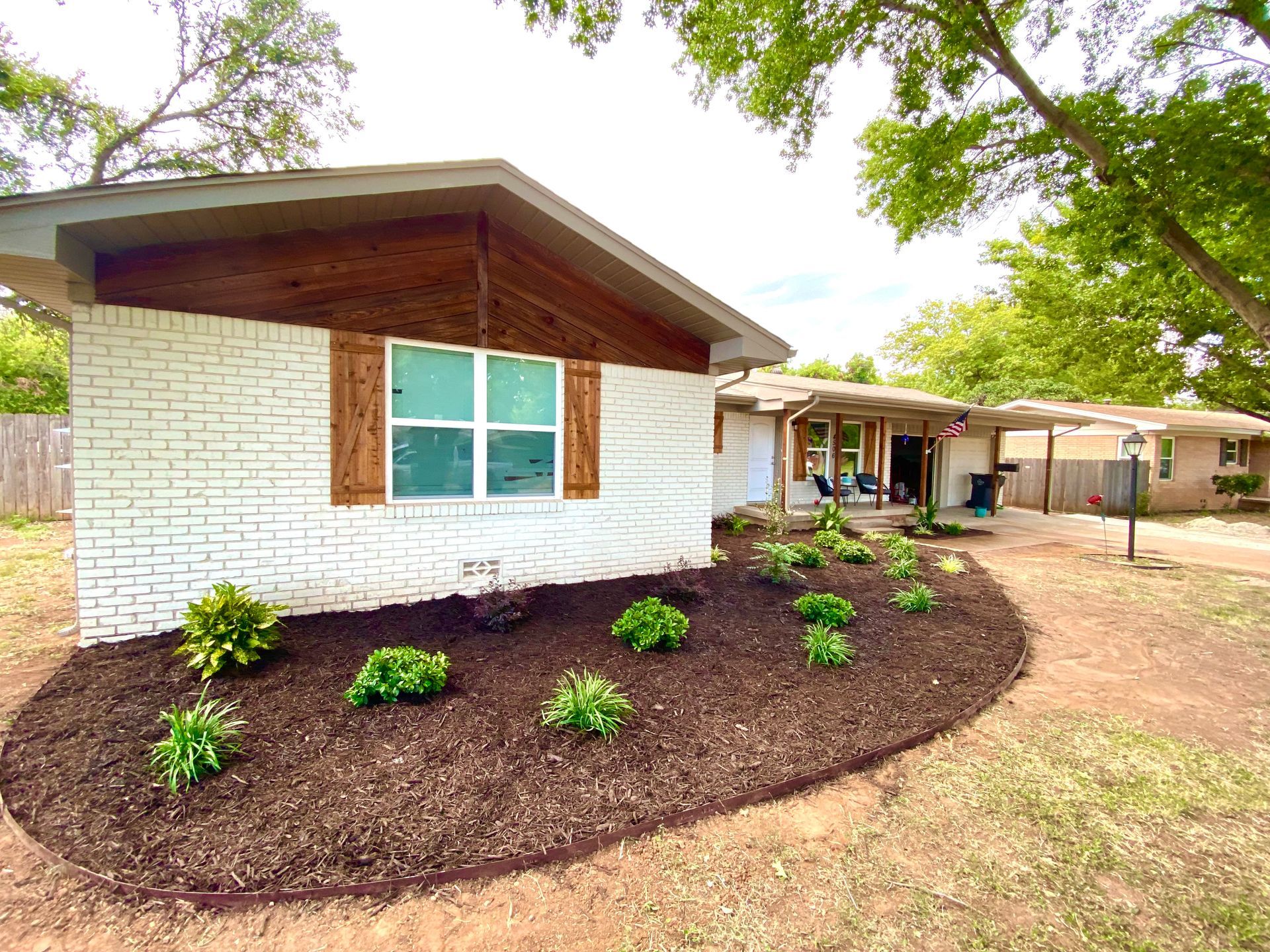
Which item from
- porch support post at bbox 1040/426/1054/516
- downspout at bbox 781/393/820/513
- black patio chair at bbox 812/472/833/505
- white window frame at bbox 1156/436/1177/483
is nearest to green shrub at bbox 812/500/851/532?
downspout at bbox 781/393/820/513

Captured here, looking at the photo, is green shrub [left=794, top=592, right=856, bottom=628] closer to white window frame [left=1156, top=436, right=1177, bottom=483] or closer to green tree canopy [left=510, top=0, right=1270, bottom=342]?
green tree canopy [left=510, top=0, right=1270, bottom=342]

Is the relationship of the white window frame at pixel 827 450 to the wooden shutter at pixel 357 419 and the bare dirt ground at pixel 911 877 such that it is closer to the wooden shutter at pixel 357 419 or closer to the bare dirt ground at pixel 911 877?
the bare dirt ground at pixel 911 877

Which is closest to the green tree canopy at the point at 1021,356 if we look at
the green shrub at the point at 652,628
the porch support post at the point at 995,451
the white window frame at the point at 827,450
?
the porch support post at the point at 995,451

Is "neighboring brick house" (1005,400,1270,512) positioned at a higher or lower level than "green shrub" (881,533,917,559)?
higher

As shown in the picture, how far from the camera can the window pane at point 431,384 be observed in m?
4.57

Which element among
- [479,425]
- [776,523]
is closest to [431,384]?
[479,425]

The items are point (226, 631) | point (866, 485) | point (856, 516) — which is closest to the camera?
point (226, 631)

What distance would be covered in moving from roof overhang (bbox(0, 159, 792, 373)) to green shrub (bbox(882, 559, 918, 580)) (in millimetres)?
3836

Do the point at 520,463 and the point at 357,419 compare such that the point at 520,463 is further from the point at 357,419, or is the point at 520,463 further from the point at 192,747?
the point at 192,747

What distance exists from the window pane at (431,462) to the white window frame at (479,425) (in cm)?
4

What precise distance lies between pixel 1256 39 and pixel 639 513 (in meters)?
9.05

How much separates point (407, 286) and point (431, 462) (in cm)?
160

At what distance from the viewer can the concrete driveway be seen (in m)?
9.89

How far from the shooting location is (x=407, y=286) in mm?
4559
